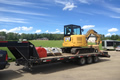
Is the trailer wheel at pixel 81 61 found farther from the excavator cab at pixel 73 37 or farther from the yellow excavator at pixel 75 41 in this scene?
the excavator cab at pixel 73 37

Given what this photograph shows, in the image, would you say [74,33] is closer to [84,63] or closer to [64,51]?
[64,51]

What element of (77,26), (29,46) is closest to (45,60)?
(29,46)

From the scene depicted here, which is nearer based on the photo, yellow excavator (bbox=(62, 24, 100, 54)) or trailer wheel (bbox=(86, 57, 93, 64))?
yellow excavator (bbox=(62, 24, 100, 54))

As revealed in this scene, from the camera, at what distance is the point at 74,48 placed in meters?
10.3

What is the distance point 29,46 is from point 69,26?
491 cm

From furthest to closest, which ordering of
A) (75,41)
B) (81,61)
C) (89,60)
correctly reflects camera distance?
(89,60) < (75,41) < (81,61)

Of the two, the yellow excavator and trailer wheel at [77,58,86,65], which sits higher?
the yellow excavator

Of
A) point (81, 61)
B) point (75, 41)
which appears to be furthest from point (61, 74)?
point (75, 41)

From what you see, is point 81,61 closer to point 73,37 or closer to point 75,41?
point 75,41

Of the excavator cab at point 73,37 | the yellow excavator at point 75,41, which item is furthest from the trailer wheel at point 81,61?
the excavator cab at point 73,37

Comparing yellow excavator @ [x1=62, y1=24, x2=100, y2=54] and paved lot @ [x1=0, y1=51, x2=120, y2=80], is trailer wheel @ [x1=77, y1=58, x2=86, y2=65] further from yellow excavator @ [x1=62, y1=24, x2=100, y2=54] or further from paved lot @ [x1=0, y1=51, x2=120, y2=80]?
paved lot @ [x1=0, y1=51, x2=120, y2=80]

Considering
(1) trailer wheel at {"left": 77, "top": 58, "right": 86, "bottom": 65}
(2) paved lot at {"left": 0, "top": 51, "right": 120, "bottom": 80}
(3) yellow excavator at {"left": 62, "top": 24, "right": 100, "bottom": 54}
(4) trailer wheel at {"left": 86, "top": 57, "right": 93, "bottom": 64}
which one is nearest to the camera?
(2) paved lot at {"left": 0, "top": 51, "right": 120, "bottom": 80}

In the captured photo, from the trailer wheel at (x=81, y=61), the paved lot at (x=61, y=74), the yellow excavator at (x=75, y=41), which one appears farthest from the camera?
the yellow excavator at (x=75, y=41)

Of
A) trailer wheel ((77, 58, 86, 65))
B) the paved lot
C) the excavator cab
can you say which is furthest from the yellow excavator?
the paved lot
